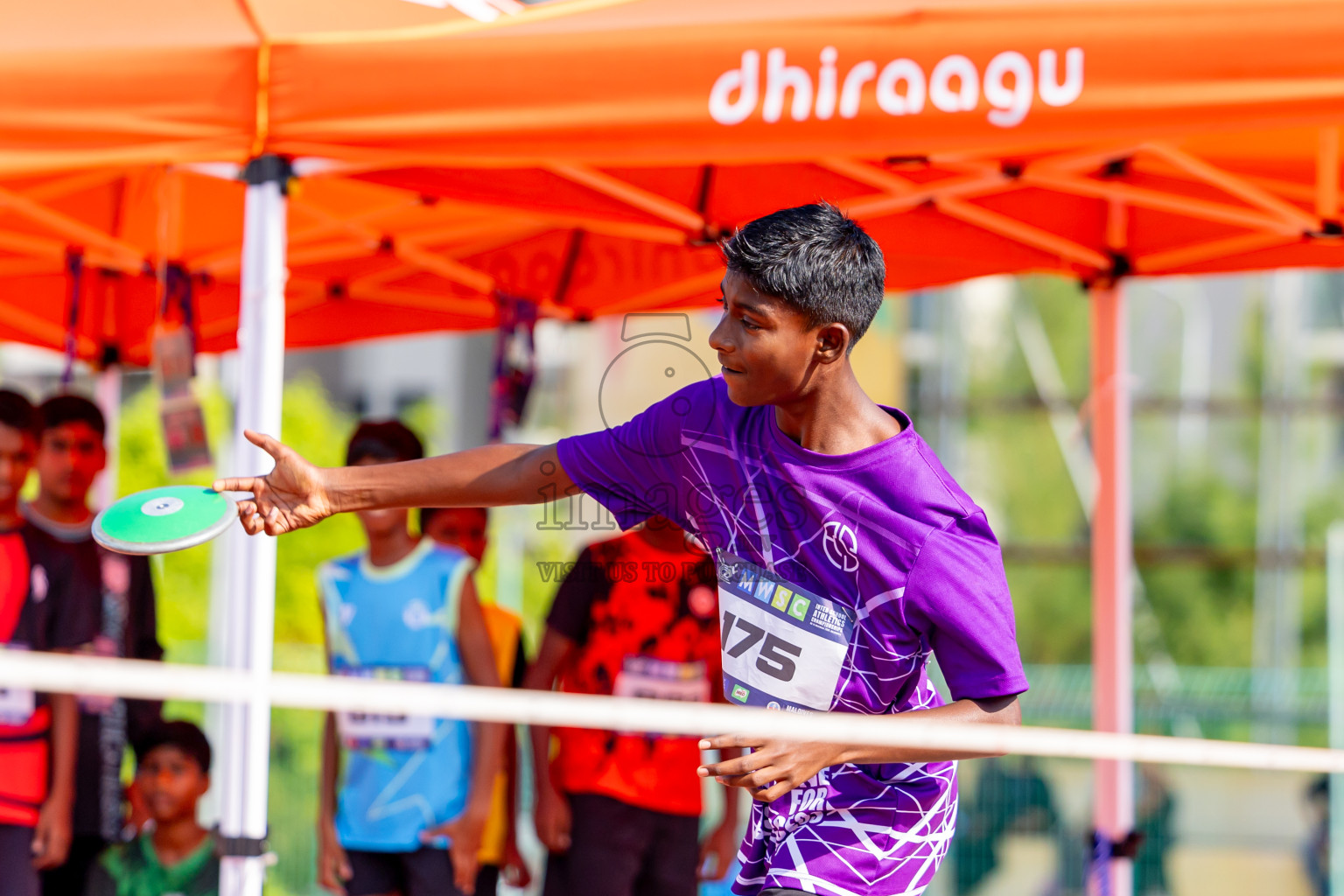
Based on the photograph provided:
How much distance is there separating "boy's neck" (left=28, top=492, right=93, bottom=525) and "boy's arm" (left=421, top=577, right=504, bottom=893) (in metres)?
1.45

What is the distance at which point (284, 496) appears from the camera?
2320mm

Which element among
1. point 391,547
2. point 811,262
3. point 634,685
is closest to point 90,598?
point 391,547

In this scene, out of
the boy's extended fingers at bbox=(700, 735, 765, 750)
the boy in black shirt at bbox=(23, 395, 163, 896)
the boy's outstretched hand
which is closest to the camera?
the boy's extended fingers at bbox=(700, 735, 765, 750)

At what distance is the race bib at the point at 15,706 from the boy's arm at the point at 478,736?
124 centimetres

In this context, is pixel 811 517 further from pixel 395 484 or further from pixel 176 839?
pixel 176 839

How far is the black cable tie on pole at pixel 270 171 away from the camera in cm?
320

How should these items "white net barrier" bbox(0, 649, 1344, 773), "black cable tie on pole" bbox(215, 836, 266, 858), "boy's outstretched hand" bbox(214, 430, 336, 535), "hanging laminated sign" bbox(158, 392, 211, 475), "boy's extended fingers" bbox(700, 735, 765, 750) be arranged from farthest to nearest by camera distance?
"hanging laminated sign" bbox(158, 392, 211, 475)
"black cable tie on pole" bbox(215, 836, 266, 858)
"boy's outstretched hand" bbox(214, 430, 336, 535)
"boy's extended fingers" bbox(700, 735, 765, 750)
"white net barrier" bbox(0, 649, 1344, 773)

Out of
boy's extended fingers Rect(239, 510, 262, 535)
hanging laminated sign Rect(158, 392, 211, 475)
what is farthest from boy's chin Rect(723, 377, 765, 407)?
hanging laminated sign Rect(158, 392, 211, 475)

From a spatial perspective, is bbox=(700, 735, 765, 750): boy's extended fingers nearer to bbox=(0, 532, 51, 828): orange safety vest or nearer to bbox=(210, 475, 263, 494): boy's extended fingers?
bbox=(210, 475, 263, 494): boy's extended fingers

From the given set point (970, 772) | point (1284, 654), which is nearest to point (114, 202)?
point (970, 772)

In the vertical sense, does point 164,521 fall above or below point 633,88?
below

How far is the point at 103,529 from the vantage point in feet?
7.39

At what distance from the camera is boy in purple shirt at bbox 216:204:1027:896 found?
2.17m

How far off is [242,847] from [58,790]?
137 cm
